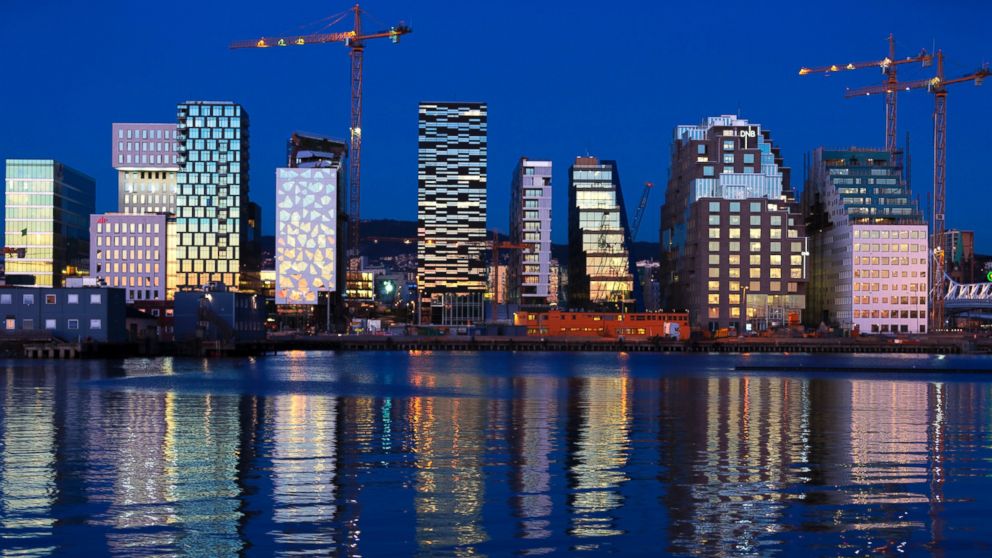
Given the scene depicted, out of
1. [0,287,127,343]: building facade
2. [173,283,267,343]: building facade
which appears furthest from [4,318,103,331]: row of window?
[173,283,267,343]: building facade

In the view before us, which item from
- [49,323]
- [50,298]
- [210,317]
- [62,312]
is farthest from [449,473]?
[210,317]

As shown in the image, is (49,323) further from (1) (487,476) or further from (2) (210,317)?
(1) (487,476)

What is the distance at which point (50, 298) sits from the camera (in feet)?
424

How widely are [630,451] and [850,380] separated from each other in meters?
59.5

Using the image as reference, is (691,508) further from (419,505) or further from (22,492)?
(22,492)

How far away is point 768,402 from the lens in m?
63.7

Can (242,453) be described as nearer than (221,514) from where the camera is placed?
No

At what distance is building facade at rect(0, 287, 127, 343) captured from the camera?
127 metres

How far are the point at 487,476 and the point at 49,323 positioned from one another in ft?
356

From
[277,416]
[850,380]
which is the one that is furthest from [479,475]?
[850,380]

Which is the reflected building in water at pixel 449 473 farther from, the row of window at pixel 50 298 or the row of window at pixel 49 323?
the row of window at pixel 50 298

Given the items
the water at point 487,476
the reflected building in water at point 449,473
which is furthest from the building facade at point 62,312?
the reflected building in water at point 449,473

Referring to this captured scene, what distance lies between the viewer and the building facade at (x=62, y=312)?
418 ft

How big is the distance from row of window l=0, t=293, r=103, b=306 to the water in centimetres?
6866
